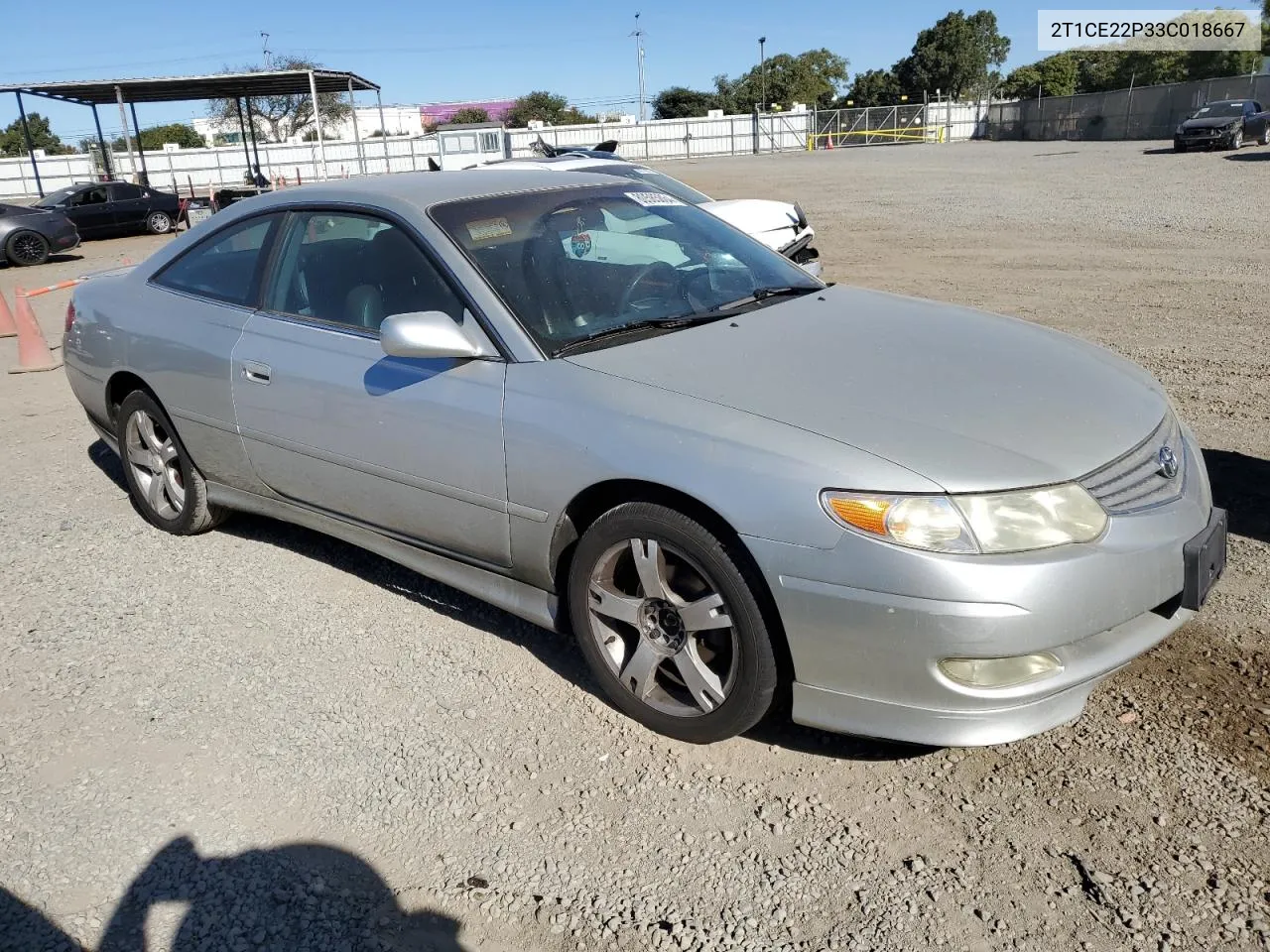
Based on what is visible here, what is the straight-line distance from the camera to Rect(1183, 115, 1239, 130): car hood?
2923 cm

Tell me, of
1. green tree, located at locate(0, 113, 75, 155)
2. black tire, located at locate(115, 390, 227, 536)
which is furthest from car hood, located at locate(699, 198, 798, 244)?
green tree, located at locate(0, 113, 75, 155)

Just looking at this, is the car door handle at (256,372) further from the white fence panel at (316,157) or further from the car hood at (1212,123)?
the white fence panel at (316,157)

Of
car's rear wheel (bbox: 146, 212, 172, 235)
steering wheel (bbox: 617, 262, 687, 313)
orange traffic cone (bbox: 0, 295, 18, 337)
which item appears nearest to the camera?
steering wheel (bbox: 617, 262, 687, 313)

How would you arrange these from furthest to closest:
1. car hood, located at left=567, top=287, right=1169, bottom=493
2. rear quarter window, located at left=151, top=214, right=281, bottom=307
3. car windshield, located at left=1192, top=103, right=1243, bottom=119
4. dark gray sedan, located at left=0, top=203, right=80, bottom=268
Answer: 1. car windshield, located at left=1192, top=103, right=1243, bottom=119
2. dark gray sedan, located at left=0, top=203, right=80, bottom=268
3. rear quarter window, located at left=151, top=214, right=281, bottom=307
4. car hood, located at left=567, top=287, right=1169, bottom=493

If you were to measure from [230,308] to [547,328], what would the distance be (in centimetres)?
169

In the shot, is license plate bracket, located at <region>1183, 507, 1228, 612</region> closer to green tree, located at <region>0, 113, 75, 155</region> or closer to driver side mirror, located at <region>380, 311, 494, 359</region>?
driver side mirror, located at <region>380, 311, 494, 359</region>

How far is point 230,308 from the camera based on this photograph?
4246mm

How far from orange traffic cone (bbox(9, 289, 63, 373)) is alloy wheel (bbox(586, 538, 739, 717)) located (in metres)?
8.33

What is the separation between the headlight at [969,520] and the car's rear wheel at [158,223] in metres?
25.5

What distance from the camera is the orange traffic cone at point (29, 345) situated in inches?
364

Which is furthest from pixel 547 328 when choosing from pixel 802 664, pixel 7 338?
pixel 7 338

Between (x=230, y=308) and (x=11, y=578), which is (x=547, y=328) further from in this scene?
(x=11, y=578)

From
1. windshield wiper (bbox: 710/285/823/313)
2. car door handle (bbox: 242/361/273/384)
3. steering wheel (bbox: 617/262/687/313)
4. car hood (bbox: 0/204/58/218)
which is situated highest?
steering wheel (bbox: 617/262/687/313)

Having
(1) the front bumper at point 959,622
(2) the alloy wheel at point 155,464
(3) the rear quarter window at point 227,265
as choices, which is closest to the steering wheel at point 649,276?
(1) the front bumper at point 959,622
